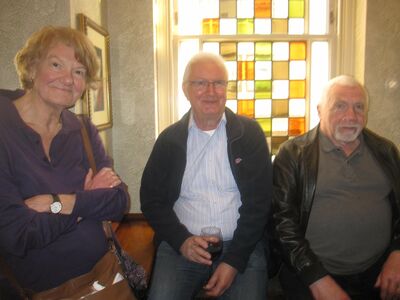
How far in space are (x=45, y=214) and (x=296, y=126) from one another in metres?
2.27

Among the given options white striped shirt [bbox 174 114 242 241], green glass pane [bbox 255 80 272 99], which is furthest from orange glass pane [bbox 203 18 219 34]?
white striped shirt [bbox 174 114 242 241]

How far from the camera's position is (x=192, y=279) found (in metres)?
1.63

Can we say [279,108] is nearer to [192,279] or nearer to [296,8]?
[296,8]

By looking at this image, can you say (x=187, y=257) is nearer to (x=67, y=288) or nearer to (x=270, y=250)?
(x=270, y=250)

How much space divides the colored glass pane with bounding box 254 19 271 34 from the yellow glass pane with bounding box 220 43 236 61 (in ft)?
0.74

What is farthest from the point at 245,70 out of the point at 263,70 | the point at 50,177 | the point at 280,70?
the point at 50,177

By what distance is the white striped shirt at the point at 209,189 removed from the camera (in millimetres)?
1712

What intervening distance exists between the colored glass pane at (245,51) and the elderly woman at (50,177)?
1651 mm

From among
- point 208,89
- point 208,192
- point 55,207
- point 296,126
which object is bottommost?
point 208,192

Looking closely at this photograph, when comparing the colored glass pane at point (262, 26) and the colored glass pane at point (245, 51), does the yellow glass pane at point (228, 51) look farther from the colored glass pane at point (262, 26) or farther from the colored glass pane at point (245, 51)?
the colored glass pane at point (262, 26)

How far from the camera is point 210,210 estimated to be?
1708 millimetres

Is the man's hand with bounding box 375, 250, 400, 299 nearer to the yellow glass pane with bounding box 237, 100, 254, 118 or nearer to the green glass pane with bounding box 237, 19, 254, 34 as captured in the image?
the yellow glass pane with bounding box 237, 100, 254, 118

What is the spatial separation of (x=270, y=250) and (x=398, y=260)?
1.91ft

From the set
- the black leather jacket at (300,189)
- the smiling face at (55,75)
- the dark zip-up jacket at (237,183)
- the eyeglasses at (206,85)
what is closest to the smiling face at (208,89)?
the eyeglasses at (206,85)
